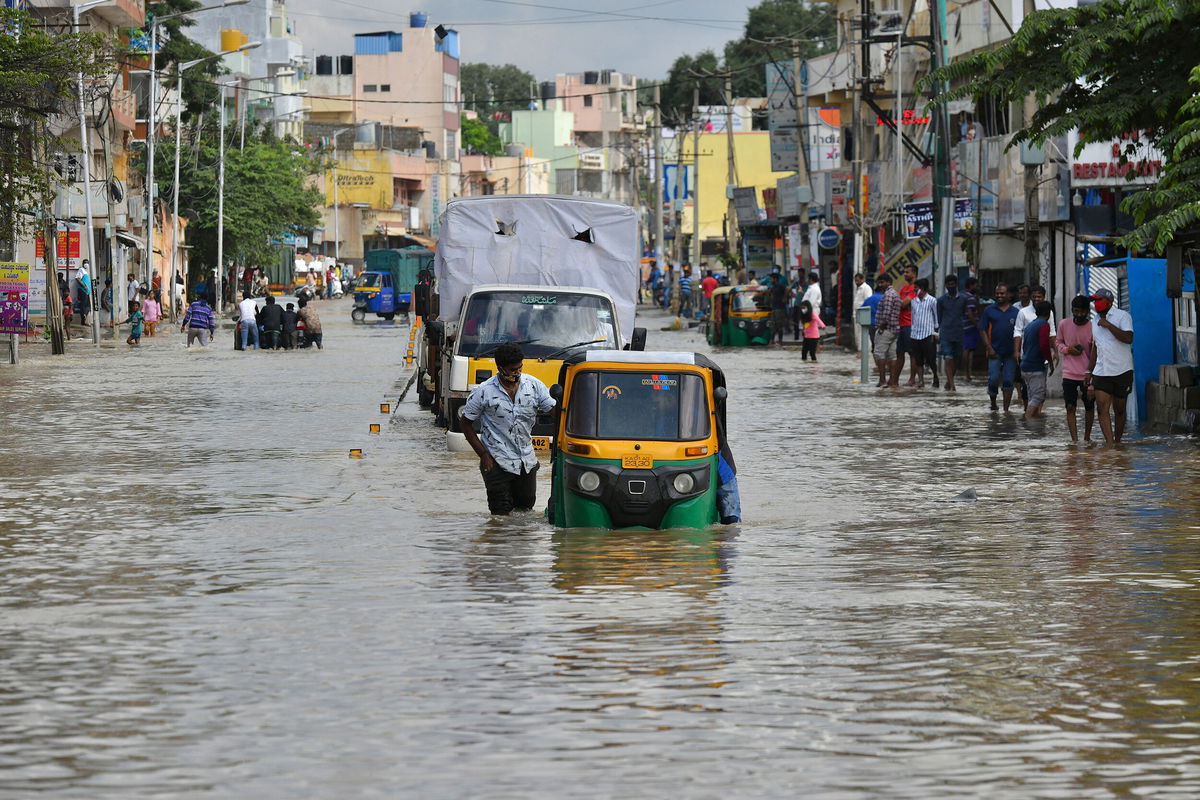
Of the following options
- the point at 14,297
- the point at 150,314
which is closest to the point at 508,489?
the point at 14,297

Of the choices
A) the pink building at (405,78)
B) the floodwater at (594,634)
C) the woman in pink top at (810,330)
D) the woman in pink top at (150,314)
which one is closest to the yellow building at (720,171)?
the pink building at (405,78)

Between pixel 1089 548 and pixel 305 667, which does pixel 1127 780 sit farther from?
pixel 1089 548

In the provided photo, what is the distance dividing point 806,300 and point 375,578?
32.2m

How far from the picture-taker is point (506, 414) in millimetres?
14711

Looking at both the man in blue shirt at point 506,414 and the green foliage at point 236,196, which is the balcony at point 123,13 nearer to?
the green foliage at point 236,196

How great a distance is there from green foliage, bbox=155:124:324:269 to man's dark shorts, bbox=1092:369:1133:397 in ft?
215

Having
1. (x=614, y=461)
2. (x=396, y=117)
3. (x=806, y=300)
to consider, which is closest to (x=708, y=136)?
(x=396, y=117)

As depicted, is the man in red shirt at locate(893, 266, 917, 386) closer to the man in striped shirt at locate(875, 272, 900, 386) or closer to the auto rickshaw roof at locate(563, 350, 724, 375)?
the man in striped shirt at locate(875, 272, 900, 386)

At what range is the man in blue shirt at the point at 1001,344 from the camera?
26.1 m

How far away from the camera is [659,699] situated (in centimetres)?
836

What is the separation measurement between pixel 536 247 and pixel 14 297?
20.4m

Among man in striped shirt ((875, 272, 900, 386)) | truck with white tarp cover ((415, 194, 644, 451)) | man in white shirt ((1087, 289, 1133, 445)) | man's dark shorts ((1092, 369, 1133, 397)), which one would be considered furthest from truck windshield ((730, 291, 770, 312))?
man's dark shorts ((1092, 369, 1133, 397))

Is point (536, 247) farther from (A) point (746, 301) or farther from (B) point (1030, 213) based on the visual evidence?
(A) point (746, 301)

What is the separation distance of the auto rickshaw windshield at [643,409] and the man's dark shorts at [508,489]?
95 centimetres
